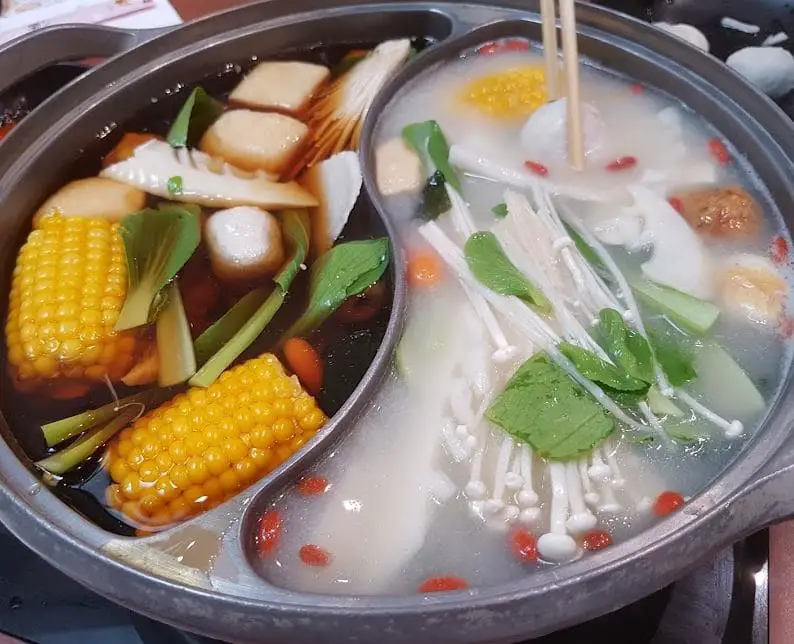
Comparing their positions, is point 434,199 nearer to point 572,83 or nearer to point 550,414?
point 572,83

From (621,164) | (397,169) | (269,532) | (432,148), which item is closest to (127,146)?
(397,169)

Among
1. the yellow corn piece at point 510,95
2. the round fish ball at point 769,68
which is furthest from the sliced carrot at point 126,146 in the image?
the round fish ball at point 769,68

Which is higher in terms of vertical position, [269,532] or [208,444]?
[208,444]

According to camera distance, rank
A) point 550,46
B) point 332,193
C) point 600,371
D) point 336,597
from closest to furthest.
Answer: point 336,597 < point 600,371 < point 550,46 < point 332,193

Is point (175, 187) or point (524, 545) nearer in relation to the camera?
point (524, 545)

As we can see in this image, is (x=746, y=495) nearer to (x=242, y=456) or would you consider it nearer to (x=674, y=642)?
(x=674, y=642)

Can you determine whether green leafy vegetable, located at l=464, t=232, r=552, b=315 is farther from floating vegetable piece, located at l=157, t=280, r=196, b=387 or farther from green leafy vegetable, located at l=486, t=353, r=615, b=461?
floating vegetable piece, located at l=157, t=280, r=196, b=387

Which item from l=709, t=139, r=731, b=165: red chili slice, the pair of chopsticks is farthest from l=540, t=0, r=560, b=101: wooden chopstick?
l=709, t=139, r=731, b=165: red chili slice
